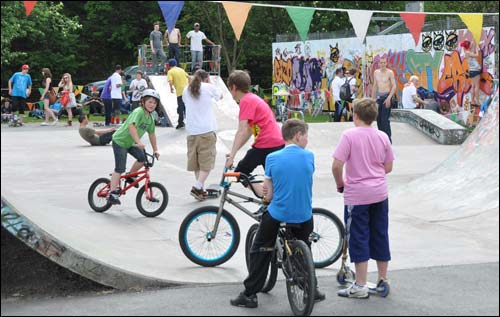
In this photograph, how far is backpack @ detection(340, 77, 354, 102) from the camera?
2208 centimetres

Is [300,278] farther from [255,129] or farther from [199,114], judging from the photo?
Answer: [199,114]

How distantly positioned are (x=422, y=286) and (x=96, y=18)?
4659 cm

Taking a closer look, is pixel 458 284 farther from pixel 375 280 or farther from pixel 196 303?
pixel 196 303

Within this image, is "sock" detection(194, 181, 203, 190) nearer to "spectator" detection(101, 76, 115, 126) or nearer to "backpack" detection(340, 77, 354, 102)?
"backpack" detection(340, 77, 354, 102)

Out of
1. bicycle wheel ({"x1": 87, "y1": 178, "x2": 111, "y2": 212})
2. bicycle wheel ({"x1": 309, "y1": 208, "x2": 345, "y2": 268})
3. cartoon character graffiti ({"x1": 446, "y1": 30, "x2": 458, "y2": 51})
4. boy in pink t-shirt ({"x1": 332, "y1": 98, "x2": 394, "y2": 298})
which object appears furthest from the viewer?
cartoon character graffiti ({"x1": 446, "y1": 30, "x2": 458, "y2": 51})

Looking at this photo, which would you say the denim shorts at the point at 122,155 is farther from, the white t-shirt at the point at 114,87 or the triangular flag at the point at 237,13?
the white t-shirt at the point at 114,87

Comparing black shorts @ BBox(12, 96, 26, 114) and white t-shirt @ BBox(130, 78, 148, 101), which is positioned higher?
white t-shirt @ BBox(130, 78, 148, 101)

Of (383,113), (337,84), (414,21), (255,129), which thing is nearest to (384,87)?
(383,113)

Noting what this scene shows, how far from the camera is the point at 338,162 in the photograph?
6234mm

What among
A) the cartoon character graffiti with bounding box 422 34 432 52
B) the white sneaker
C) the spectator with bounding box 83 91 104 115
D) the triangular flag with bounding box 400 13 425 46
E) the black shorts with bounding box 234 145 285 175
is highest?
the triangular flag with bounding box 400 13 425 46

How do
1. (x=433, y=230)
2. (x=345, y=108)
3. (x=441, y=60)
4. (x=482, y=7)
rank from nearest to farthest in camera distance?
(x=433, y=230) → (x=345, y=108) → (x=441, y=60) → (x=482, y=7)

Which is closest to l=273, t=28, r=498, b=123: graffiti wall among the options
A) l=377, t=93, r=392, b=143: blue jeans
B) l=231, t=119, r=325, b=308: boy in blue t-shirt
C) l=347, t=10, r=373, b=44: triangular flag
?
l=377, t=93, r=392, b=143: blue jeans

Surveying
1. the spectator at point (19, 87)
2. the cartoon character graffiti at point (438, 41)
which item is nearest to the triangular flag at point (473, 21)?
the cartoon character graffiti at point (438, 41)

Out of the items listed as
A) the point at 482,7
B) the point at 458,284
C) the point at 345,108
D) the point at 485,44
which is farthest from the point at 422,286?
the point at 482,7
